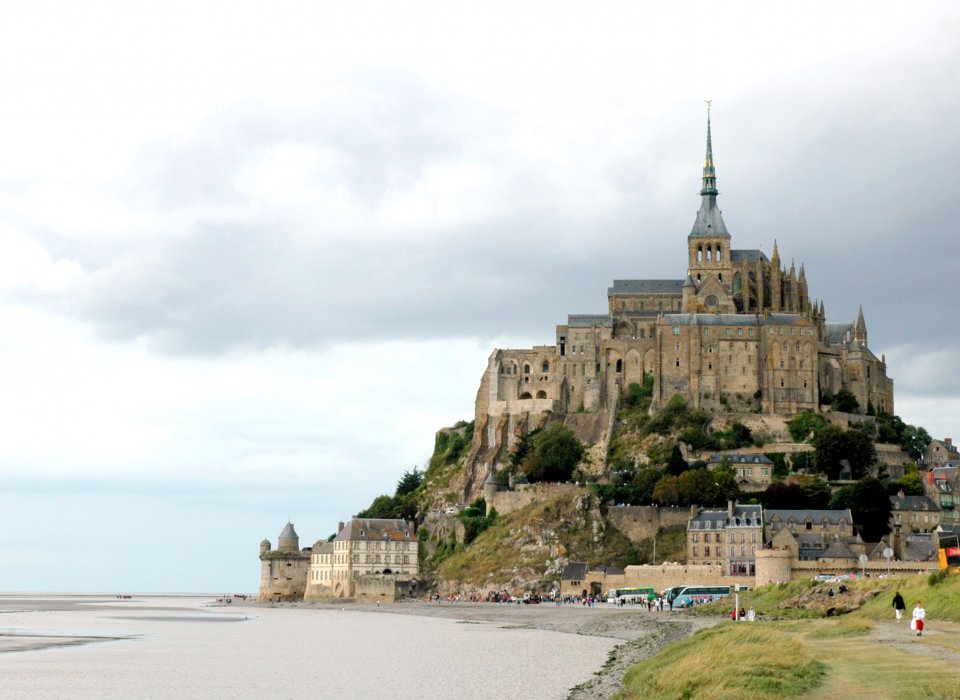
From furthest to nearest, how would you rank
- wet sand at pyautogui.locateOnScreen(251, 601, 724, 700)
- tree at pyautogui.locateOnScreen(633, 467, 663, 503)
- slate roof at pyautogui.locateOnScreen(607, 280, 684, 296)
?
1. slate roof at pyautogui.locateOnScreen(607, 280, 684, 296)
2. tree at pyautogui.locateOnScreen(633, 467, 663, 503)
3. wet sand at pyautogui.locateOnScreen(251, 601, 724, 700)

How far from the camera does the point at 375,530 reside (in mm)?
103688

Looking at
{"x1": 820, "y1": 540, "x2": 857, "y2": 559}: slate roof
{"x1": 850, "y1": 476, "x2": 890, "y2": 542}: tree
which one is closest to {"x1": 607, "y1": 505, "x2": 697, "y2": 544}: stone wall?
{"x1": 850, "y1": 476, "x2": 890, "y2": 542}: tree

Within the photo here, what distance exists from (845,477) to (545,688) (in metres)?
63.4

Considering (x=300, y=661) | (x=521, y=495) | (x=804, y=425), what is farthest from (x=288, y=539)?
(x=300, y=661)

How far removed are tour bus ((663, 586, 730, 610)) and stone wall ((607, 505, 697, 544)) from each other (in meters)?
10.1

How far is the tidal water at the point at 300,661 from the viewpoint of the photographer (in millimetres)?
39250

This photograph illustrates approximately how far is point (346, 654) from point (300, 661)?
3.57 meters

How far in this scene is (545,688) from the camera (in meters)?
38.8

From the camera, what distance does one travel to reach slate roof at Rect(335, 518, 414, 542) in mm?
103188

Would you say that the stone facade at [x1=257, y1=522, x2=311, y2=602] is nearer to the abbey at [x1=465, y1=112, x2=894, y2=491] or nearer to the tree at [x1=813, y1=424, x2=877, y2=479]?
the abbey at [x1=465, y1=112, x2=894, y2=491]

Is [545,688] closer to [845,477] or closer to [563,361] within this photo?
[845,477]

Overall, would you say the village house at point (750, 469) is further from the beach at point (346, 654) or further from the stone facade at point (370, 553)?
the stone facade at point (370, 553)

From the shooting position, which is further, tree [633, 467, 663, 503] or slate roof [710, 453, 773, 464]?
slate roof [710, 453, 773, 464]

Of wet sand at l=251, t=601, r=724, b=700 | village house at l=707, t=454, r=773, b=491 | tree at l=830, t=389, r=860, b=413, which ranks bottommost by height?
wet sand at l=251, t=601, r=724, b=700
